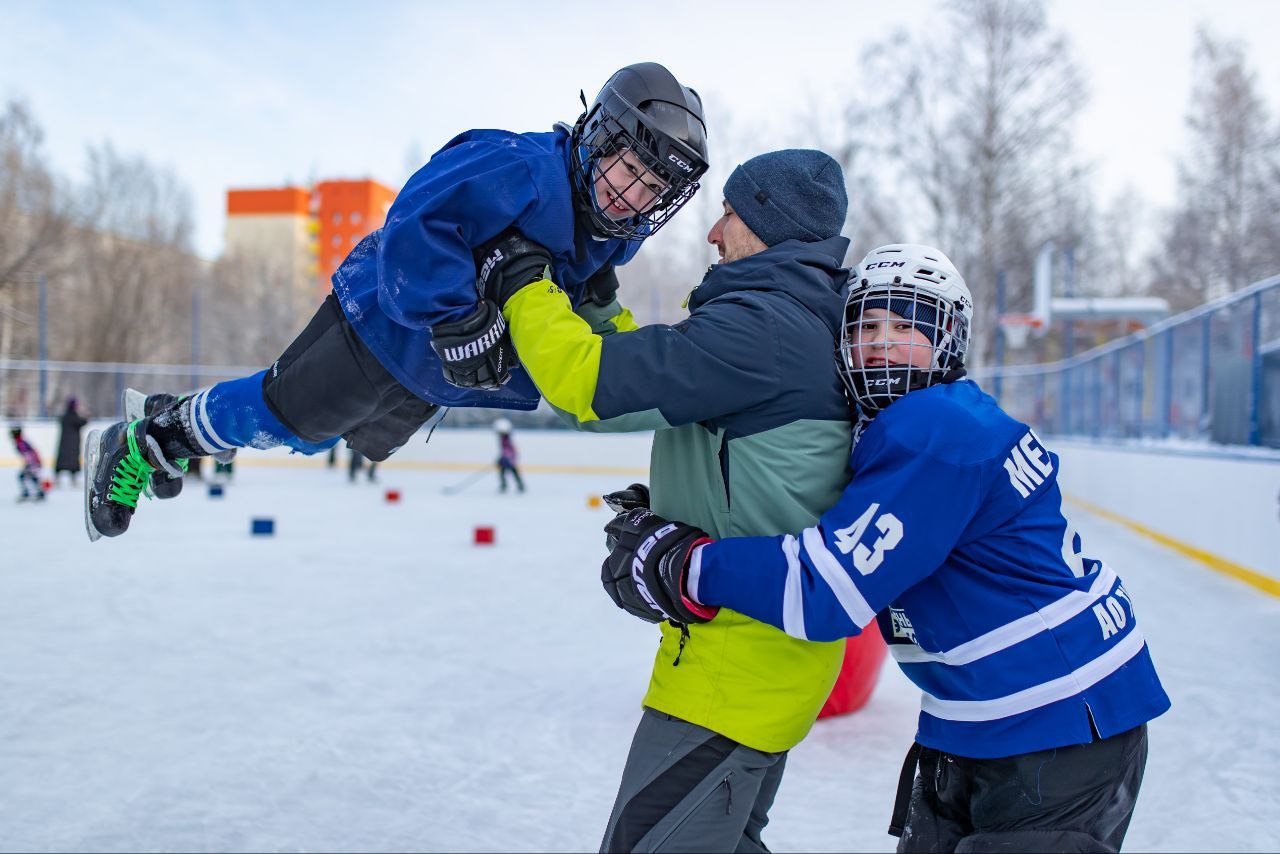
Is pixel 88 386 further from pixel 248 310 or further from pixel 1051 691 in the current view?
pixel 248 310

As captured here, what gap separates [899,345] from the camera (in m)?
1.45

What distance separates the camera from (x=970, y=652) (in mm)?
1425

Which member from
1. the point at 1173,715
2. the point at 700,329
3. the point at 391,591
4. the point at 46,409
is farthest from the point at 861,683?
the point at 46,409

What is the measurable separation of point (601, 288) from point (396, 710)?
2.13 m

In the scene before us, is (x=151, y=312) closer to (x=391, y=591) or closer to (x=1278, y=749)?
(x=391, y=591)

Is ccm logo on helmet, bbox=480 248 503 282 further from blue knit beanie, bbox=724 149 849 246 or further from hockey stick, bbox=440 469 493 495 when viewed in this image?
hockey stick, bbox=440 469 493 495

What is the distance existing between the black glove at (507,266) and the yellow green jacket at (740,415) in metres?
0.13

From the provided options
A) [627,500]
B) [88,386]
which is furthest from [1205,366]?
[88,386]

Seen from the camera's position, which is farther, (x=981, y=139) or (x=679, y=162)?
(x=981, y=139)

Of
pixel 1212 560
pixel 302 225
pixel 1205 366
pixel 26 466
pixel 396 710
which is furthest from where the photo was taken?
pixel 302 225

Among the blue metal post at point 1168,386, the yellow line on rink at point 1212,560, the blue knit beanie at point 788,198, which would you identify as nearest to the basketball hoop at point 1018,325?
the yellow line on rink at point 1212,560

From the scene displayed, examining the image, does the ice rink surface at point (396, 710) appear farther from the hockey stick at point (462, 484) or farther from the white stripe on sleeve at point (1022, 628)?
the hockey stick at point (462, 484)

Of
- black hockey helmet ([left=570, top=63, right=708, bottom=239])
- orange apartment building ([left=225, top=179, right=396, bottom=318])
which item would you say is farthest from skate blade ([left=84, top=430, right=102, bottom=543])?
orange apartment building ([left=225, top=179, right=396, bottom=318])

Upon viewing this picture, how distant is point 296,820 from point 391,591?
330cm
